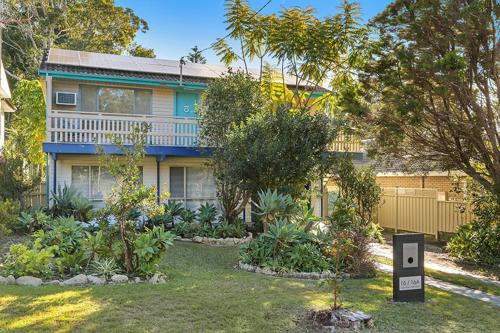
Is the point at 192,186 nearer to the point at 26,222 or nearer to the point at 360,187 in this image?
the point at 360,187

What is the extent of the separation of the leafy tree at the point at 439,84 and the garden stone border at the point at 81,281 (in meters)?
7.50

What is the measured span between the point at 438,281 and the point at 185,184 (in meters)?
10.6

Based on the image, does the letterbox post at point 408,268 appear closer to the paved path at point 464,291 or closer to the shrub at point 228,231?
the paved path at point 464,291

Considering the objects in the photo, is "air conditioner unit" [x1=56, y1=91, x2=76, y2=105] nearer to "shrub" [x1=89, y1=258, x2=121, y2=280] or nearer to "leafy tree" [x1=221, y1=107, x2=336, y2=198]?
"leafy tree" [x1=221, y1=107, x2=336, y2=198]

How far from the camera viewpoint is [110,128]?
16.2m

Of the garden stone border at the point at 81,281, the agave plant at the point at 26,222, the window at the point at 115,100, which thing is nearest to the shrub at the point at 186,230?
the agave plant at the point at 26,222

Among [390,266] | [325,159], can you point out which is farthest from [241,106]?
[390,266]

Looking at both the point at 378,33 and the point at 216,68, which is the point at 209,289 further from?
the point at 216,68

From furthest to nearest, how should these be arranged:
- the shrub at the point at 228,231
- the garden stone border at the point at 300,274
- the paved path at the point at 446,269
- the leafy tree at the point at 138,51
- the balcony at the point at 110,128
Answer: the leafy tree at the point at 138,51 < the balcony at the point at 110,128 < the shrub at the point at 228,231 < the paved path at the point at 446,269 < the garden stone border at the point at 300,274

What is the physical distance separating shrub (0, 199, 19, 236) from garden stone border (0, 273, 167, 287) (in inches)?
167

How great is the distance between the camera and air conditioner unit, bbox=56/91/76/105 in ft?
55.4

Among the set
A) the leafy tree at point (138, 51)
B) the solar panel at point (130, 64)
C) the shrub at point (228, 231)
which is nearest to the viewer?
the shrub at point (228, 231)

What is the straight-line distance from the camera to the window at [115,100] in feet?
58.2

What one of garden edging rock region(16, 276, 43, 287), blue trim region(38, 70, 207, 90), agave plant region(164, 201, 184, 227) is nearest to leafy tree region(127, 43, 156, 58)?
blue trim region(38, 70, 207, 90)
